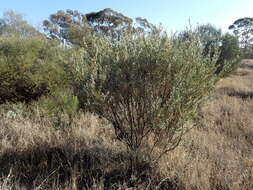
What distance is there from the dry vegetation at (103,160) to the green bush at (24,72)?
180cm

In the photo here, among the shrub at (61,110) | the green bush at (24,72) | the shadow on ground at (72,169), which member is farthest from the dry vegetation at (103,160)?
the green bush at (24,72)

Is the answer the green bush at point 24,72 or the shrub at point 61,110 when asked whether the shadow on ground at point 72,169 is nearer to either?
the shrub at point 61,110

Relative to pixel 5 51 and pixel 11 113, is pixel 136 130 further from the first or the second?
pixel 5 51

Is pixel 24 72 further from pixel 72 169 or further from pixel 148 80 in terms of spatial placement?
pixel 148 80

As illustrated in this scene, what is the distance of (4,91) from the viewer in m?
4.96

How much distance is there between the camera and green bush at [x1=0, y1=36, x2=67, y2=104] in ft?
16.3

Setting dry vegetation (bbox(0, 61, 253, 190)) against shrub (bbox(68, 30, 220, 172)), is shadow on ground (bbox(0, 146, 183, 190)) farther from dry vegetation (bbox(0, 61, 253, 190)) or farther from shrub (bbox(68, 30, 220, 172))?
shrub (bbox(68, 30, 220, 172))

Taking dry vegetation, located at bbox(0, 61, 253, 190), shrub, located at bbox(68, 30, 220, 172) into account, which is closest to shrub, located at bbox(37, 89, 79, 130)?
dry vegetation, located at bbox(0, 61, 253, 190)

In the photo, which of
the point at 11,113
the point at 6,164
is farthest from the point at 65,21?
the point at 6,164

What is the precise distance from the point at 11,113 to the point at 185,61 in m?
4.24

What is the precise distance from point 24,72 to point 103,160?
164 inches

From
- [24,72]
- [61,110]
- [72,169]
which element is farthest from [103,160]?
[24,72]

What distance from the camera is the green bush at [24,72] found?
4.96 m

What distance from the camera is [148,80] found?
1997 millimetres
